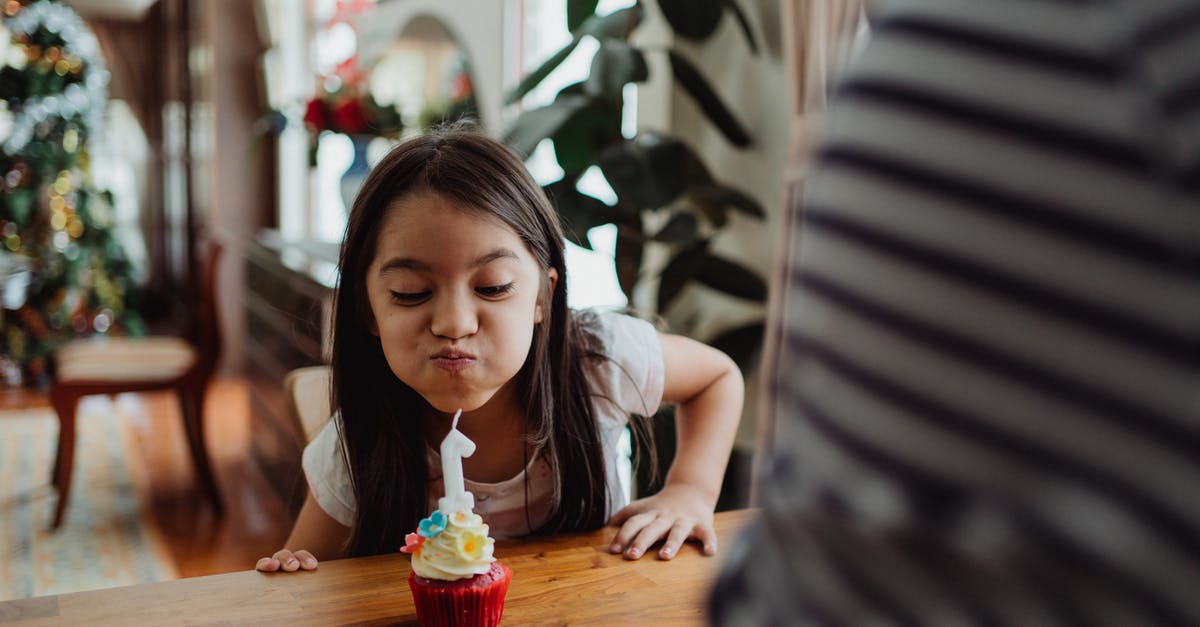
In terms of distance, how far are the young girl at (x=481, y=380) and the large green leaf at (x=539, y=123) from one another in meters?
0.91

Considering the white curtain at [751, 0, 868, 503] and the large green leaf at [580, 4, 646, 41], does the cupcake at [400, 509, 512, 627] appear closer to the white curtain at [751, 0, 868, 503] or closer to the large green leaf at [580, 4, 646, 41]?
the white curtain at [751, 0, 868, 503]

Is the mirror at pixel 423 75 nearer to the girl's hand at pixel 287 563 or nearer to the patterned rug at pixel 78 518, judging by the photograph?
the patterned rug at pixel 78 518

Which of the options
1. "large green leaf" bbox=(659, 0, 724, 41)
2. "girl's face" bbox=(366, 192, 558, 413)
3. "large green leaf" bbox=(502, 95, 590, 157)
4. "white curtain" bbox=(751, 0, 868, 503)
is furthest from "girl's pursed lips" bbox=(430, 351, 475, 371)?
"large green leaf" bbox=(659, 0, 724, 41)

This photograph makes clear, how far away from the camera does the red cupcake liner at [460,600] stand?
0.84 m

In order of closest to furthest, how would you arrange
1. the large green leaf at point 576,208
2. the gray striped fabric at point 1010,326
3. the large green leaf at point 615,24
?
the gray striped fabric at point 1010,326
the large green leaf at point 576,208
the large green leaf at point 615,24

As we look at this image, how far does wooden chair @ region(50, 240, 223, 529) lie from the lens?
148 inches

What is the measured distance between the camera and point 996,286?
31 centimetres

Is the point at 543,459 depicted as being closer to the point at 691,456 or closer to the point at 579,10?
the point at 691,456

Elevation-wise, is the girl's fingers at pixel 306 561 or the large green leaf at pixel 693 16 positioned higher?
the large green leaf at pixel 693 16

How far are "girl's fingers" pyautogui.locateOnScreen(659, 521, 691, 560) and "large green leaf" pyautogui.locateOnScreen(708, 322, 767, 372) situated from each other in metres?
1.25

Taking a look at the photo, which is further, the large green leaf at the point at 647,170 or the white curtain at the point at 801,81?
the large green leaf at the point at 647,170

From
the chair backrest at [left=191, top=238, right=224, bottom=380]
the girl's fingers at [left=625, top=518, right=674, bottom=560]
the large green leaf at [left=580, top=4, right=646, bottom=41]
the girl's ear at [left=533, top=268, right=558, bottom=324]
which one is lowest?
the chair backrest at [left=191, top=238, right=224, bottom=380]

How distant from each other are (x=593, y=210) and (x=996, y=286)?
198 cm

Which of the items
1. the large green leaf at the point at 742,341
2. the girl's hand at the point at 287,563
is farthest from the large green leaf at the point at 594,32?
the girl's hand at the point at 287,563
